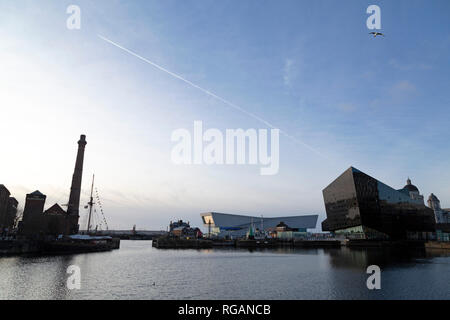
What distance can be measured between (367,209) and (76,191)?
122543mm

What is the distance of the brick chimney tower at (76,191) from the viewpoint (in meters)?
116

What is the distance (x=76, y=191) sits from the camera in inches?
4592

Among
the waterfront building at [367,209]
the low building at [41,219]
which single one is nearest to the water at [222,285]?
the low building at [41,219]

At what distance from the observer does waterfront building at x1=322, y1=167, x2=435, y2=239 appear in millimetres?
130375

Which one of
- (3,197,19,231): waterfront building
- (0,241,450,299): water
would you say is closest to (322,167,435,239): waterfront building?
(0,241,450,299): water

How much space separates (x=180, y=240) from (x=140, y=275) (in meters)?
90.7

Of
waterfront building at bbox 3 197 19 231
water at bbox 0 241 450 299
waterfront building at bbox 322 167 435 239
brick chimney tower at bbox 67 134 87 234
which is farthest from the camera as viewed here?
waterfront building at bbox 322 167 435 239

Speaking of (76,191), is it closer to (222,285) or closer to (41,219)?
(41,219)

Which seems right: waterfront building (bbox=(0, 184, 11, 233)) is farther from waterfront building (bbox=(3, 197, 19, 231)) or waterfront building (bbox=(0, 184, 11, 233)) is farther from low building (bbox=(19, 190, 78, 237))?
low building (bbox=(19, 190, 78, 237))

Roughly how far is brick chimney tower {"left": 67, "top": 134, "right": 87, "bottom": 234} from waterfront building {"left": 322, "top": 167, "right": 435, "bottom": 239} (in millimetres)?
113232

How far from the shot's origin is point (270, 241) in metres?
148

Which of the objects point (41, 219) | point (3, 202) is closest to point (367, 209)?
point (41, 219)
